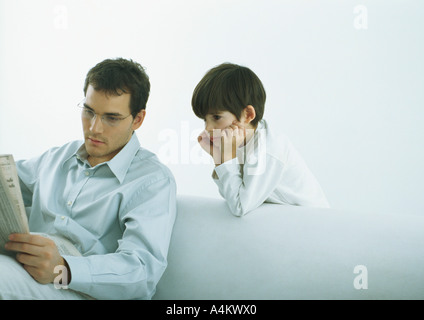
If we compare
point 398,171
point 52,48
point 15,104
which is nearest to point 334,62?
point 398,171

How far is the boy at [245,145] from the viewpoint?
1.46 meters

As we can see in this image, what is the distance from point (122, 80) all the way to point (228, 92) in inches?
14.5

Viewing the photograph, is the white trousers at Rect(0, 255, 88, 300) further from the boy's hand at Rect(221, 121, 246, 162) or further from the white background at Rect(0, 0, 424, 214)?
the white background at Rect(0, 0, 424, 214)

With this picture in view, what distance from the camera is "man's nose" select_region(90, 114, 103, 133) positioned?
1.44m

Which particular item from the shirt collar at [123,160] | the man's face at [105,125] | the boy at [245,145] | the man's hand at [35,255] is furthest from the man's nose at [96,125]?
the man's hand at [35,255]

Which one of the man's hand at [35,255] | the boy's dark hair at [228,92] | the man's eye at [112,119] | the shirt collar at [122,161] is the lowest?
the man's hand at [35,255]

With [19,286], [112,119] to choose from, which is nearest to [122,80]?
[112,119]

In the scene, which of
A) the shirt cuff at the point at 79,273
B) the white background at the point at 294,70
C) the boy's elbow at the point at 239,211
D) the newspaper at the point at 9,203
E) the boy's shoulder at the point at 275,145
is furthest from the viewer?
the white background at the point at 294,70

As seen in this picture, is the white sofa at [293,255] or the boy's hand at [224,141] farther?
the boy's hand at [224,141]

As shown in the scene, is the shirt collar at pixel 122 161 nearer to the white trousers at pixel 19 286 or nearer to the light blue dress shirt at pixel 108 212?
the light blue dress shirt at pixel 108 212

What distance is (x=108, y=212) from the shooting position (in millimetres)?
1384

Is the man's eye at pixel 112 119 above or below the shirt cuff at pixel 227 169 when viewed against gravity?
above

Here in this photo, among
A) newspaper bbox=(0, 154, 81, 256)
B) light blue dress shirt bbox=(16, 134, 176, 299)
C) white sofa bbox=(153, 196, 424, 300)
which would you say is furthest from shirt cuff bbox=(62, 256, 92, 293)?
white sofa bbox=(153, 196, 424, 300)
